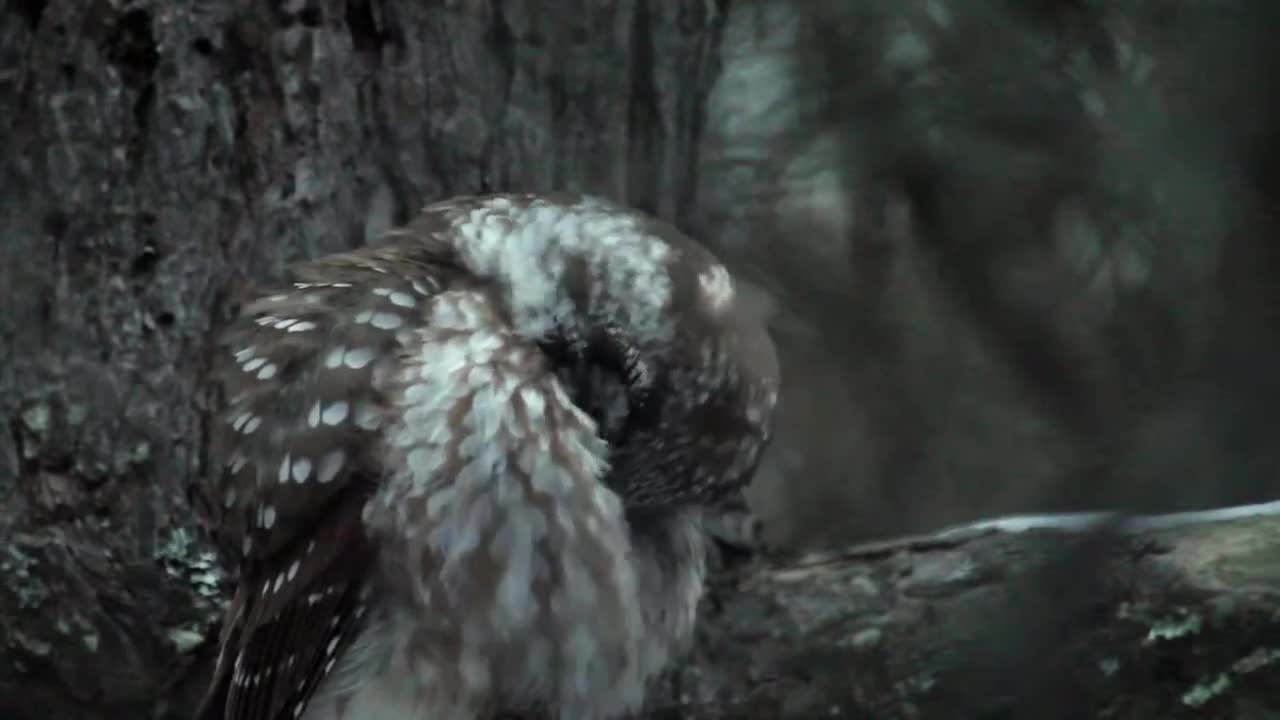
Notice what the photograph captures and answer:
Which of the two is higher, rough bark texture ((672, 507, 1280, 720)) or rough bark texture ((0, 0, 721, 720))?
rough bark texture ((0, 0, 721, 720))

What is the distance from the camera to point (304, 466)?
194 cm

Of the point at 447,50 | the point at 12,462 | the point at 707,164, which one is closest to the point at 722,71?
the point at 707,164

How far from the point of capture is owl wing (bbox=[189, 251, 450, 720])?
1919mm

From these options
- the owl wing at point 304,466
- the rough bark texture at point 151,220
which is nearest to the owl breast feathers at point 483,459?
the owl wing at point 304,466

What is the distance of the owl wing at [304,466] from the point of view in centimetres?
192

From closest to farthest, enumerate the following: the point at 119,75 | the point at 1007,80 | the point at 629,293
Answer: the point at 1007,80
the point at 629,293
the point at 119,75

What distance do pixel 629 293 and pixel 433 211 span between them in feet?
1.05

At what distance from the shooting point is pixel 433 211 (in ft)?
6.97

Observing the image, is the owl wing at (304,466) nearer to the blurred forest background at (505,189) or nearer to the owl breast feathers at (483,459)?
the owl breast feathers at (483,459)

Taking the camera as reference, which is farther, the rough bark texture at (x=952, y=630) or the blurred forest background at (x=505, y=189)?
the blurred forest background at (x=505, y=189)

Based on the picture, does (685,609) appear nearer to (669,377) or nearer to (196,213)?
(669,377)

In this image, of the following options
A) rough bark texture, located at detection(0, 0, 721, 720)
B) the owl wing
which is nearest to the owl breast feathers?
the owl wing

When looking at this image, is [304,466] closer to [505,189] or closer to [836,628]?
[505,189]

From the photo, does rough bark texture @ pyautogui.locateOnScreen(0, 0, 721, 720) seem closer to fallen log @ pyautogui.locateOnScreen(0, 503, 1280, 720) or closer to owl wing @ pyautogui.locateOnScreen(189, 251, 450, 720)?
fallen log @ pyautogui.locateOnScreen(0, 503, 1280, 720)
